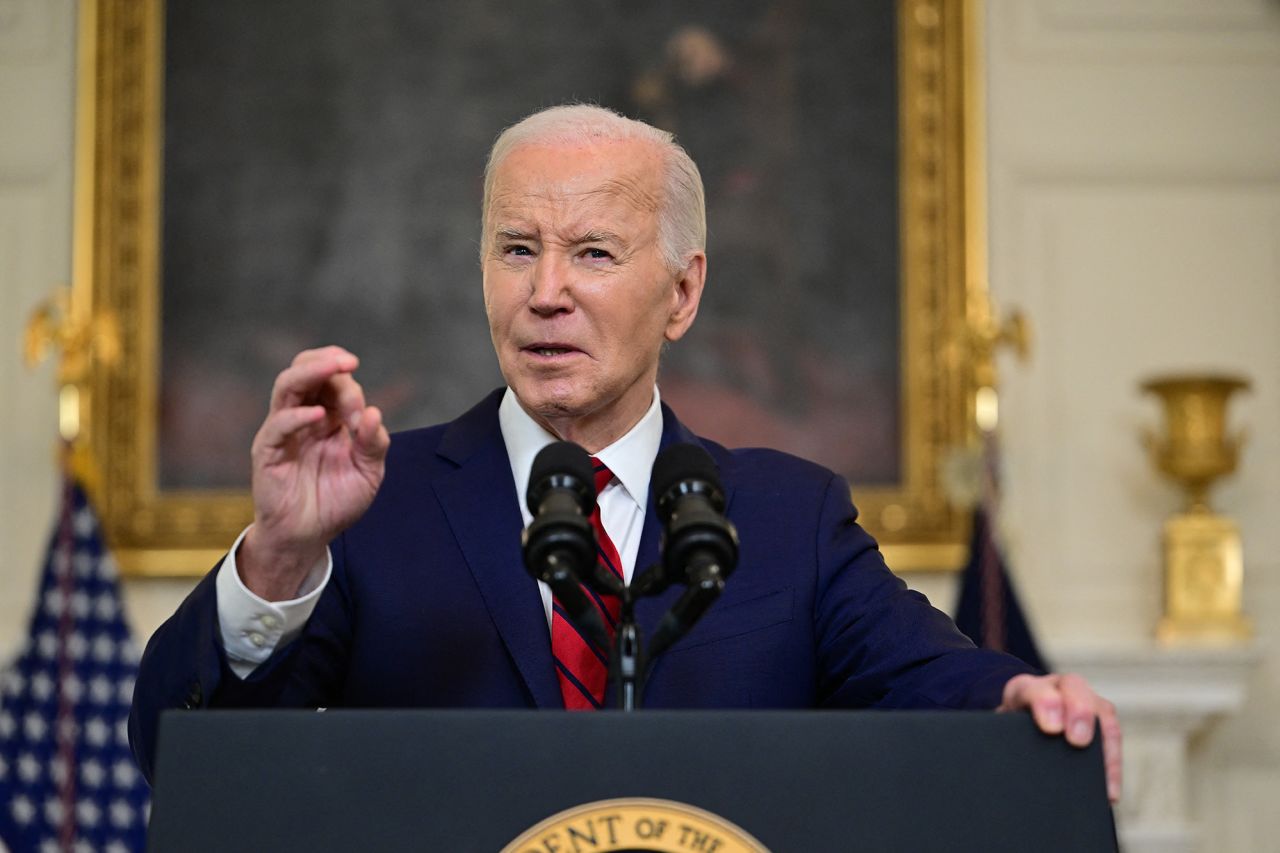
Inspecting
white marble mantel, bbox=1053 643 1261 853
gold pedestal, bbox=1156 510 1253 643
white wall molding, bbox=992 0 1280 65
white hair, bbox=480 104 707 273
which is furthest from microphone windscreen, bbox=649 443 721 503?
white wall molding, bbox=992 0 1280 65

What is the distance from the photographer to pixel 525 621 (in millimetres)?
2152

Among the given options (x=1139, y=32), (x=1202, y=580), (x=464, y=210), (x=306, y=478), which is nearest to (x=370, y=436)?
(x=306, y=478)

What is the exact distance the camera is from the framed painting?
18.9ft

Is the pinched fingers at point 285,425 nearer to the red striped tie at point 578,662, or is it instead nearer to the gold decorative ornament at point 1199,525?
the red striped tie at point 578,662

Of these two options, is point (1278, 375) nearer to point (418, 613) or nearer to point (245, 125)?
point (245, 125)

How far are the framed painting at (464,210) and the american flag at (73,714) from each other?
1.42 ft

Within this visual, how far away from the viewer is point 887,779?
1488mm

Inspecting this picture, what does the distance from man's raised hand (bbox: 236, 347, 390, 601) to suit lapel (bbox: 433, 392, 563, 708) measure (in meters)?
0.29

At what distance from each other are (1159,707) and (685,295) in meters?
3.47

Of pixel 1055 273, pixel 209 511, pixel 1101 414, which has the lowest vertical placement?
pixel 209 511

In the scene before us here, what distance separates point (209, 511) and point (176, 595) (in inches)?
12.8

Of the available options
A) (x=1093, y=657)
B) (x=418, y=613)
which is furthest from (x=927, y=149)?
(x=418, y=613)

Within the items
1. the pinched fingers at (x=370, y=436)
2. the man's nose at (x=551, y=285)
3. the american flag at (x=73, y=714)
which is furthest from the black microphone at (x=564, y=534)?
the american flag at (x=73, y=714)

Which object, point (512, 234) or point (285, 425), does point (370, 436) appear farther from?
point (512, 234)
